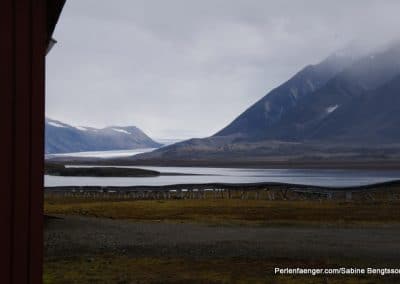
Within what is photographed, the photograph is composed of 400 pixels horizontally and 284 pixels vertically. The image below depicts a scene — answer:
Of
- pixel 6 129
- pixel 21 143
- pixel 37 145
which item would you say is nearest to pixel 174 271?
pixel 37 145

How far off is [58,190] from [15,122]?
84907 millimetres

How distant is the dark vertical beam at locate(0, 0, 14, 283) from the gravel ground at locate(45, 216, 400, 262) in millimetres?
20763

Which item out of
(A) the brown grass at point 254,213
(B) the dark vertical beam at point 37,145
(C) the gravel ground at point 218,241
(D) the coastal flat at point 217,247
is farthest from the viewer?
(A) the brown grass at point 254,213

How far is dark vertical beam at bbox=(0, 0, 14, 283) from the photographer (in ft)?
18.5

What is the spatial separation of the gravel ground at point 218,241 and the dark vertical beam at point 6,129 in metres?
20.8

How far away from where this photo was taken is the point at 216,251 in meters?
27.7

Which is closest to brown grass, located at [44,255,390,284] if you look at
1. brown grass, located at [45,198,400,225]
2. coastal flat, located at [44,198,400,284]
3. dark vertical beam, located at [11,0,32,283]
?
coastal flat, located at [44,198,400,284]

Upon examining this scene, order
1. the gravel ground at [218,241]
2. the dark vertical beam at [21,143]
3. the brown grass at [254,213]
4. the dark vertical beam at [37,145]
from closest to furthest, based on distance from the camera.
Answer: the dark vertical beam at [21,143] < the dark vertical beam at [37,145] < the gravel ground at [218,241] < the brown grass at [254,213]

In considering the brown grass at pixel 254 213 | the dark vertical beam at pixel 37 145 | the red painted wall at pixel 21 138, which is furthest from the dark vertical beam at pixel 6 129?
the brown grass at pixel 254 213

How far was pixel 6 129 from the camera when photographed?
5.72 m

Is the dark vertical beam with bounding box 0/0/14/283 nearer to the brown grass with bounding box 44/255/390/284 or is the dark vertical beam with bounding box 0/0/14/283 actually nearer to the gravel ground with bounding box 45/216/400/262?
the brown grass with bounding box 44/255/390/284

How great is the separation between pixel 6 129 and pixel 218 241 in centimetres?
2652

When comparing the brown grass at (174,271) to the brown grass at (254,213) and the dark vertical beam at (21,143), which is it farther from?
the brown grass at (254,213)

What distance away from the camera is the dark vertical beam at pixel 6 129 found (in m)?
5.64
